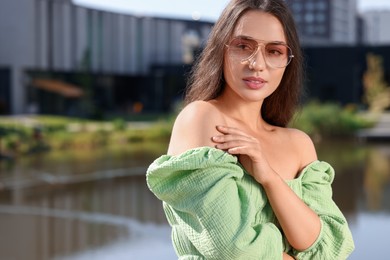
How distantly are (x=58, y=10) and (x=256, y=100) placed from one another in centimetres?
3190

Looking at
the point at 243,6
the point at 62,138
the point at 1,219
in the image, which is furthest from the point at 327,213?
the point at 62,138

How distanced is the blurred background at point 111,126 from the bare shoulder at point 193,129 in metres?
0.33

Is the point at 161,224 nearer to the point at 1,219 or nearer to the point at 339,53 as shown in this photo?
the point at 1,219

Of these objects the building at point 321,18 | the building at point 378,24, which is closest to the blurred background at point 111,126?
the building at point 321,18

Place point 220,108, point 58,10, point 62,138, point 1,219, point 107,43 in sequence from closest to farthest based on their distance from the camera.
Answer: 1. point 220,108
2. point 1,219
3. point 62,138
4. point 58,10
5. point 107,43

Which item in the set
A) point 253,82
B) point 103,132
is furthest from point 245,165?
point 103,132

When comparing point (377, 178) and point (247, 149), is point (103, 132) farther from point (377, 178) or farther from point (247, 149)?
point (247, 149)

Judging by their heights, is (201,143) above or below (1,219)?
above

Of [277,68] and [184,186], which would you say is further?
[277,68]

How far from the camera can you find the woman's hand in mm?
1294

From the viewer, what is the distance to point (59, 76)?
3306 cm

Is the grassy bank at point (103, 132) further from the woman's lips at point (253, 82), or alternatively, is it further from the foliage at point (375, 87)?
the woman's lips at point (253, 82)

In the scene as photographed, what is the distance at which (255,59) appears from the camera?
4.44 feet

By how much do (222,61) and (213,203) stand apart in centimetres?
31
